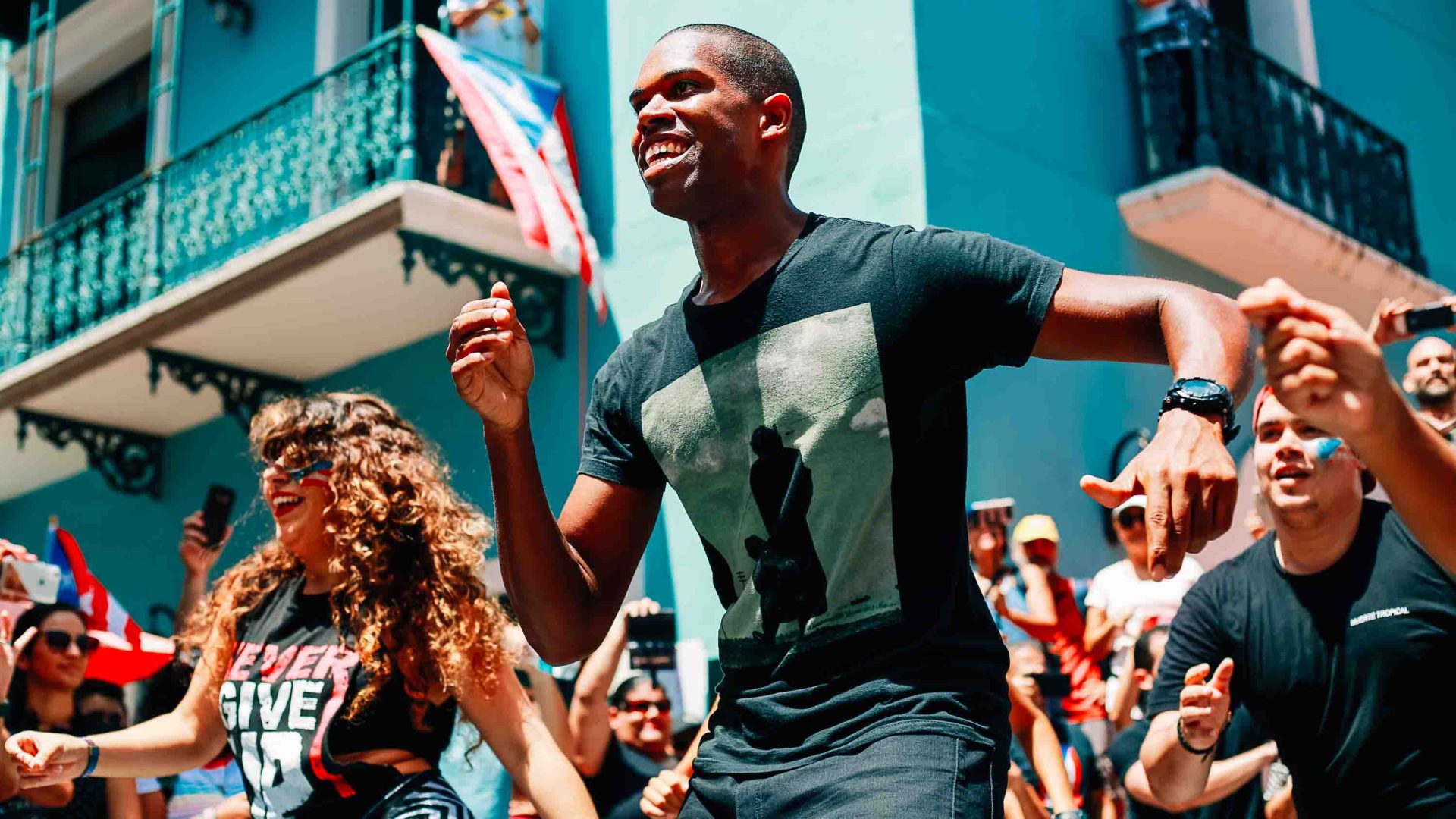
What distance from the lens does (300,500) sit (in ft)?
13.4

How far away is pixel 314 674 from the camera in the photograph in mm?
3746

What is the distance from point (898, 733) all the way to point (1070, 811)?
3.11 m

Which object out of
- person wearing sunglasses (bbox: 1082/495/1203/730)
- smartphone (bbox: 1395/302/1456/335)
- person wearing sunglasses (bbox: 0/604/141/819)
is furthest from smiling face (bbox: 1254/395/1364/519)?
person wearing sunglasses (bbox: 0/604/141/819)

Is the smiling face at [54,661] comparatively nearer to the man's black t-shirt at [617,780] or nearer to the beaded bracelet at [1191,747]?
the man's black t-shirt at [617,780]

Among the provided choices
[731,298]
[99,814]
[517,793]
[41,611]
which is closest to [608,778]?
[517,793]

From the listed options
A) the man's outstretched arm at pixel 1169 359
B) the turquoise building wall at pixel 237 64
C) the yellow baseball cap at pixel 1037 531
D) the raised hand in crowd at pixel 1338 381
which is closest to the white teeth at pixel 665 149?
the man's outstretched arm at pixel 1169 359

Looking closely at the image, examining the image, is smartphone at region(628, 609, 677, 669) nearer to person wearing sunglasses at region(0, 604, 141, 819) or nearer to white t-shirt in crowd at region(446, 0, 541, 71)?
person wearing sunglasses at region(0, 604, 141, 819)

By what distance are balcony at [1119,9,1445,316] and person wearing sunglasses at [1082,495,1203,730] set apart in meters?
3.04

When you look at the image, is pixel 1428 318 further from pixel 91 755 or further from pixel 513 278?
pixel 513 278

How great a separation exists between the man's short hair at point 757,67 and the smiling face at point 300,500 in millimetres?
1725

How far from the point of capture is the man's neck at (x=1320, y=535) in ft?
12.8

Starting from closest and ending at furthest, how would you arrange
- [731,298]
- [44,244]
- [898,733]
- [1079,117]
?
[898,733], [731,298], [1079,117], [44,244]

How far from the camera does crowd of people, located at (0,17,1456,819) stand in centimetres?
232

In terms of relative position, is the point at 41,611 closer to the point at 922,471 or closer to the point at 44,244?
the point at 922,471
